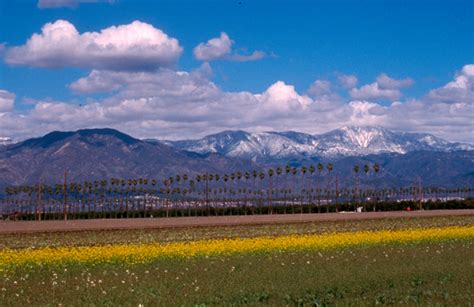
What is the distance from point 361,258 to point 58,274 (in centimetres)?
1319

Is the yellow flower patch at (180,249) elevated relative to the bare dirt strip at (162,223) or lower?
elevated

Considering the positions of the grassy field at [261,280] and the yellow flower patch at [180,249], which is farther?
the yellow flower patch at [180,249]

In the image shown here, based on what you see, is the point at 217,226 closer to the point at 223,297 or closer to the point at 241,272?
the point at 241,272

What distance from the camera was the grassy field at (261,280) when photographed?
71.9 ft

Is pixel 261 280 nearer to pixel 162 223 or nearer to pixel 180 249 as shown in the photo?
pixel 180 249

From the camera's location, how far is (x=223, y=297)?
22.5m

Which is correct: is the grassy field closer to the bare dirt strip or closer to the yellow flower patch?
the yellow flower patch

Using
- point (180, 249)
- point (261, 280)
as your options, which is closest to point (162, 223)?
point (180, 249)

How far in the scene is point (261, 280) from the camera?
2625 centimetres

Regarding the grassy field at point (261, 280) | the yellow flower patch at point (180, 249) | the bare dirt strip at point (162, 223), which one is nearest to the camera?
the grassy field at point (261, 280)

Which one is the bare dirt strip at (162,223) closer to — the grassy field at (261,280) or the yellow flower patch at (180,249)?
the yellow flower patch at (180,249)

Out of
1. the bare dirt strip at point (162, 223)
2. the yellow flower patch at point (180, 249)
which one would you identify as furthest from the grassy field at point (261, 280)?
the bare dirt strip at point (162, 223)

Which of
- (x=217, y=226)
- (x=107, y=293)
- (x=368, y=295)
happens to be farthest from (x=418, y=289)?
Result: (x=217, y=226)

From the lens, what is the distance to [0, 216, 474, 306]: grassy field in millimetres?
21906
